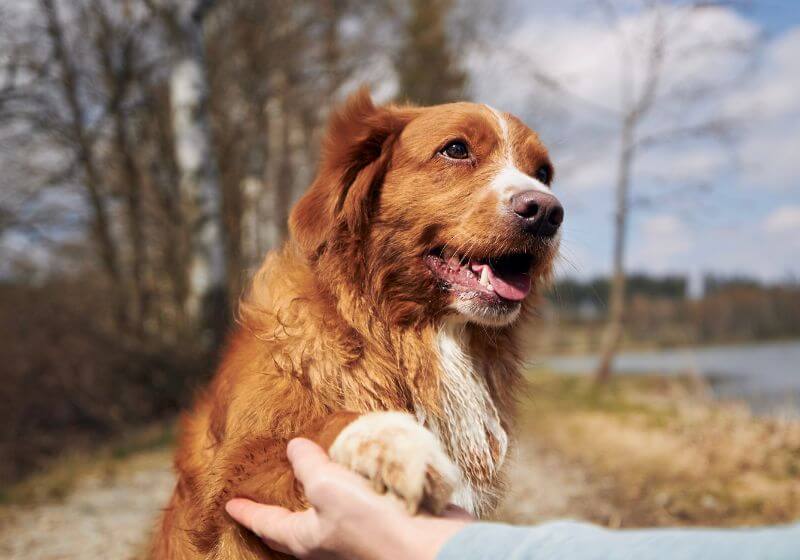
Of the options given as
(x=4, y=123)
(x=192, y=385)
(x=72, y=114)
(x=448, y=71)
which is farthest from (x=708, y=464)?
(x=448, y=71)

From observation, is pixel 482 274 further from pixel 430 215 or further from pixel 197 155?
pixel 197 155

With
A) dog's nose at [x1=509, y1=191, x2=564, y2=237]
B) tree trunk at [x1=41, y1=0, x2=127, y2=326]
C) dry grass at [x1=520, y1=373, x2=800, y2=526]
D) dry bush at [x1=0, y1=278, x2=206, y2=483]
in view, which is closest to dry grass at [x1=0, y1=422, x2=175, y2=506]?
dry bush at [x1=0, y1=278, x2=206, y2=483]

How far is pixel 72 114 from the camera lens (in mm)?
10531

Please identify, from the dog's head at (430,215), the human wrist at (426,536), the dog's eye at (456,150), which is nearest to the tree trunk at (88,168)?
the dog's head at (430,215)

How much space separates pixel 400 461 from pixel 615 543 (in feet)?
1.97

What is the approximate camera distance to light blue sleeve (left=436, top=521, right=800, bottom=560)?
3.51ft

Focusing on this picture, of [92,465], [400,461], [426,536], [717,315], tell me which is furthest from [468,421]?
[717,315]

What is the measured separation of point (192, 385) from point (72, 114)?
494 centimetres

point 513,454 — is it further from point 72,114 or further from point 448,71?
point 448,71

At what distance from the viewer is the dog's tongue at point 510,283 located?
2.71 m

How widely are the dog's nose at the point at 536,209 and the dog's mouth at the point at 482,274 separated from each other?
0.57 feet

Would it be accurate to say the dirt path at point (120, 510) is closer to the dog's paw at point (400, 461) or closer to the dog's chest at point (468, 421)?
the dog's chest at point (468, 421)

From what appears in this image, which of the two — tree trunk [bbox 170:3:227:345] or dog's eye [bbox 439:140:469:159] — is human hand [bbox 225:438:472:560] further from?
tree trunk [bbox 170:3:227:345]

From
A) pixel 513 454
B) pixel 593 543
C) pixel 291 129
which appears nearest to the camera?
pixel 593 543
